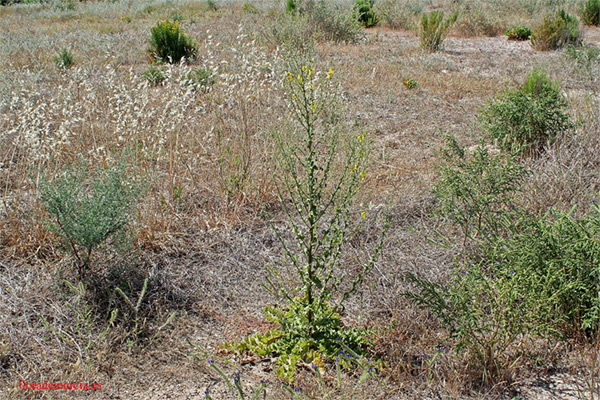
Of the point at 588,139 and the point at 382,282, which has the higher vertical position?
the point at 588,139

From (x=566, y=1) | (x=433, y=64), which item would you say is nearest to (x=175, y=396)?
(x=433, y=64)

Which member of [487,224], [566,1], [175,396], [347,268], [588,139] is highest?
[566,1]

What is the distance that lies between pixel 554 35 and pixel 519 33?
1.35m

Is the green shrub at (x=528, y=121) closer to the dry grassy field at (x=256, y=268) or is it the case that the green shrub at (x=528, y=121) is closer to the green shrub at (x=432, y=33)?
the dry grassy field at (x=256, y=268)

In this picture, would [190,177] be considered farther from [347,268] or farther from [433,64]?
[433,64]

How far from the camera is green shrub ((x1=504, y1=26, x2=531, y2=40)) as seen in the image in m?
10.9

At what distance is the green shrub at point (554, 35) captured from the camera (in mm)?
9672

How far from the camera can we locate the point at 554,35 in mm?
9648

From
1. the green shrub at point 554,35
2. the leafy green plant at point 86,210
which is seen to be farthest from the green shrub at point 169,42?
the green shrub at point 554,35

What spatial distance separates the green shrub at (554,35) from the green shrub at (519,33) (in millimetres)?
894

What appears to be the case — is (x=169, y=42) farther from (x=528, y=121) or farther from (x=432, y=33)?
(x=528, y=121)

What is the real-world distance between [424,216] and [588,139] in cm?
164

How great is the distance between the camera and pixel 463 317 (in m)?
2.09

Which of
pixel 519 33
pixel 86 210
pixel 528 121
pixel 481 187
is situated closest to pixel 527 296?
pixel 481 187
